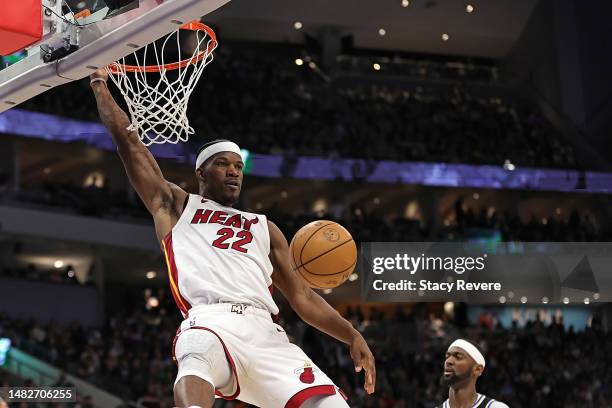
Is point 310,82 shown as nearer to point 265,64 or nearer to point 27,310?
point 265,64

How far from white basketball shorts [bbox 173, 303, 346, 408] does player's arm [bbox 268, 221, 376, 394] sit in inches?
16.1

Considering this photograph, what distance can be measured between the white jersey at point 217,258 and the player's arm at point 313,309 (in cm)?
15

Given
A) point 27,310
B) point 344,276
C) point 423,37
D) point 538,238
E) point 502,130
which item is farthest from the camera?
point 423,37

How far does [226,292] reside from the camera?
4.72 metres

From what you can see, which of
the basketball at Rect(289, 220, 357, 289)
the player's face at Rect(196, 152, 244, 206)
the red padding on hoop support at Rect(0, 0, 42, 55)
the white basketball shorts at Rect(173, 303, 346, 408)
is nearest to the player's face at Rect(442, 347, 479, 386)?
the basketball at Rect(289, 220, 357, 289)

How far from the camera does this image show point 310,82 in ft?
102

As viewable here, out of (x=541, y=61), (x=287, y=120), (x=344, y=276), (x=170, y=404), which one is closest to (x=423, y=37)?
(x=541, y=61)

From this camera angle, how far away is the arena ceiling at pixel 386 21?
30.5m

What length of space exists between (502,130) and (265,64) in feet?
24.4

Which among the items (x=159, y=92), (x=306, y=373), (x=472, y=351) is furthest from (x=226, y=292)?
(x=472, y=351)

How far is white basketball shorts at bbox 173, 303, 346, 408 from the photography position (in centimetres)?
454

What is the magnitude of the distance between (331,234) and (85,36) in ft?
5.56

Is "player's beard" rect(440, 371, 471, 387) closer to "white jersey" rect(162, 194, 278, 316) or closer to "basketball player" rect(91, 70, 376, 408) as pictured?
"basketball player" rect(91, 70, 376, 408)

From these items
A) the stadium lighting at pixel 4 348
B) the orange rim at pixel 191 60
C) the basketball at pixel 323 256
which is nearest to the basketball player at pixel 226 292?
the basketball at pixel 323 256
